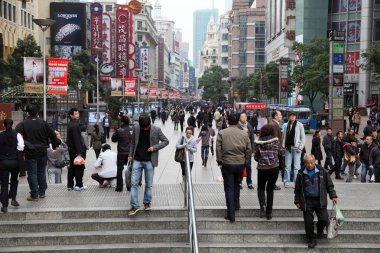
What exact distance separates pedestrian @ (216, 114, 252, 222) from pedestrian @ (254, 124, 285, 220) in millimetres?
262

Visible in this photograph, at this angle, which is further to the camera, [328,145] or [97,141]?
[97,141]

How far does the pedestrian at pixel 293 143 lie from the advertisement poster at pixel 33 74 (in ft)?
42.9

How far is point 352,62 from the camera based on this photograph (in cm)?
5853

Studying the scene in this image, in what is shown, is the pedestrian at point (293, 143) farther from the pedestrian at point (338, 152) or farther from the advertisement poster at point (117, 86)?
the advertisement poster at point (117, 86)

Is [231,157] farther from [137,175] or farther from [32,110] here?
[32,110]

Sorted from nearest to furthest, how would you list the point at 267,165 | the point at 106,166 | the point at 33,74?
1. the point at 267,165
2. the point at 106,166
3. the point at 33,74

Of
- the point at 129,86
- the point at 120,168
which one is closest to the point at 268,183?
the point at 120,168

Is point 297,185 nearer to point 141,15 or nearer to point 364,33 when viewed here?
point 364,33

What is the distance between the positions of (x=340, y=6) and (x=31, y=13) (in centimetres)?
3579

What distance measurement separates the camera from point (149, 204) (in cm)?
920

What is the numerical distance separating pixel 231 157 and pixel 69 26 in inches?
2834

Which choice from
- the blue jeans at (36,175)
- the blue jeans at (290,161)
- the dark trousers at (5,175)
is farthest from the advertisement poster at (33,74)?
the dark trousers at (5,175)

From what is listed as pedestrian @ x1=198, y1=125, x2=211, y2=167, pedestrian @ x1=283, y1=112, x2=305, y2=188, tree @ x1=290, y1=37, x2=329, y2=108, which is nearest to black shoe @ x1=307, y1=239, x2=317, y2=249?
pedestrian @ x1=283, y1=112, x2=305, y2=188

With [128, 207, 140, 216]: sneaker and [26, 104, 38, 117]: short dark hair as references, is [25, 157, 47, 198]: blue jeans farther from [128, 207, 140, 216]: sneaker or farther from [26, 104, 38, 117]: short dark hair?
[128, 207, 140, 216]: sneaker
